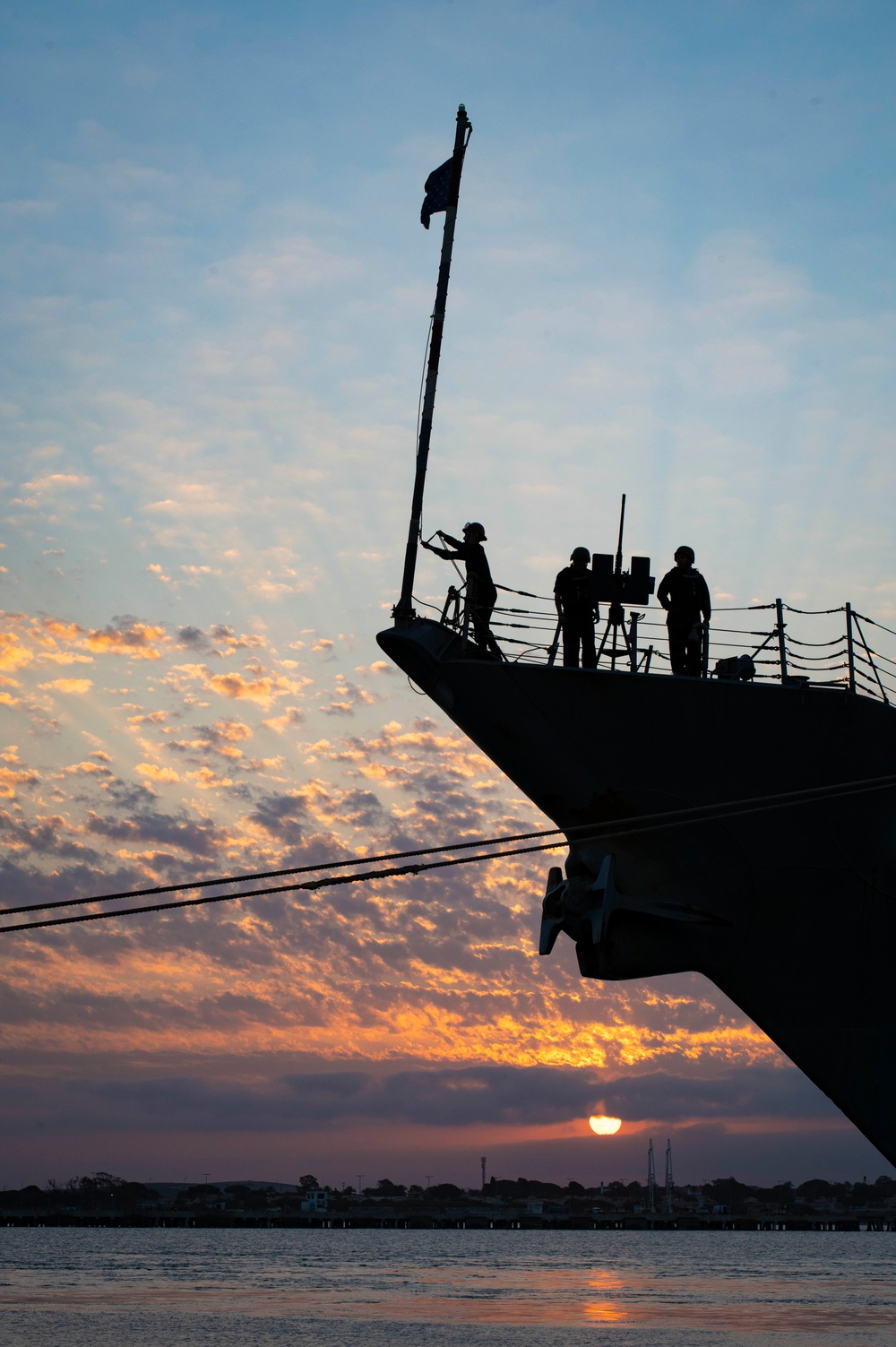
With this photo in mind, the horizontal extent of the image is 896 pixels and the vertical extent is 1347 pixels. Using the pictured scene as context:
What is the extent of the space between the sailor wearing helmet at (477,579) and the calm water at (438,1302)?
29.0 m

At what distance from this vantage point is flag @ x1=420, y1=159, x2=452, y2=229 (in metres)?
11.9

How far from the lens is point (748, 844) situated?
1108cm

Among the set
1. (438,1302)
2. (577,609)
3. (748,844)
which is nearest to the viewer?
(748,844)

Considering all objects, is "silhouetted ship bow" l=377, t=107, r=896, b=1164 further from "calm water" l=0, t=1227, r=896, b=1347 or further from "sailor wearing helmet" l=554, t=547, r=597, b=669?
"calm water" l=0, t=1227, r=896, b=1347

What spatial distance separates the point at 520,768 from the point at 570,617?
4.95 ft

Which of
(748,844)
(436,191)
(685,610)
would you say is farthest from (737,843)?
(436,191)

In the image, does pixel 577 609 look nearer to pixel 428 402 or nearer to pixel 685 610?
pixel 685 610

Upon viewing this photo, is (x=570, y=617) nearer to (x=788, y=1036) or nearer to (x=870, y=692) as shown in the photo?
(x=870, y=692)

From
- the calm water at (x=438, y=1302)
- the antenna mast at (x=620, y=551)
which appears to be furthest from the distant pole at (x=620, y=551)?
the calm water at (x=438, y=1302)

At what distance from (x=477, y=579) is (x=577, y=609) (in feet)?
3.24

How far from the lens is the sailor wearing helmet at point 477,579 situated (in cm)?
1163

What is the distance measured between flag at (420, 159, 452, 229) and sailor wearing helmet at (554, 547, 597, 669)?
354 cm

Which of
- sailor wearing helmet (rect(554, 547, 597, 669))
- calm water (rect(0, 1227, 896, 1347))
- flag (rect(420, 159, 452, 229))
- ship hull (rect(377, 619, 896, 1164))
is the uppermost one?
flag (rect(420, 159, 452, 229))

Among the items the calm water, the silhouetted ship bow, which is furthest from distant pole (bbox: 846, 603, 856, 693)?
the calm water
